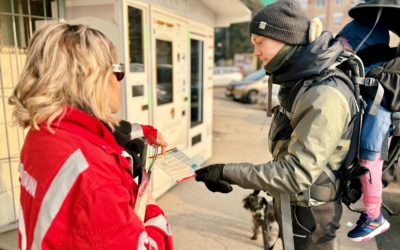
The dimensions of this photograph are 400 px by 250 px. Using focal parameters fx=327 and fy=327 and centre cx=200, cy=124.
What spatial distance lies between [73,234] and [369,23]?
2039 millimetres

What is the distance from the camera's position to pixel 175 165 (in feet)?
5.40

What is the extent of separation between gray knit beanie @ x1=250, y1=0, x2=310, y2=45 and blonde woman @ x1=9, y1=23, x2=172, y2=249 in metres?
0.85

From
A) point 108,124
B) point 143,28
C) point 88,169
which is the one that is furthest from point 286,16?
point 143,28

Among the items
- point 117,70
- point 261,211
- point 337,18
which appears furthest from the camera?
point 337,18

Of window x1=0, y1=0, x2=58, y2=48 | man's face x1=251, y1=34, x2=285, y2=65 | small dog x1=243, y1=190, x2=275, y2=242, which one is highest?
window x1=0, y1=0, x2=58, y2=48

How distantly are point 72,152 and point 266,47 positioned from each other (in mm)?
1128

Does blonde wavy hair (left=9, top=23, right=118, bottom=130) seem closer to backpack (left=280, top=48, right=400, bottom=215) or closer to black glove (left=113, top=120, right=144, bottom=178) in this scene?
black glove (left=113, top=120, right=144, bottom=178)

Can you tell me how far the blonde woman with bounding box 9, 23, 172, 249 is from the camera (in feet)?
3.13

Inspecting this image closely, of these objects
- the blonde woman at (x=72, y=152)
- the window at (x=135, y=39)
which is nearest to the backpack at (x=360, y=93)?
the blonde woman at (x=72, y=152)

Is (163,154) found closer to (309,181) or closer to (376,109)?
(309,181)

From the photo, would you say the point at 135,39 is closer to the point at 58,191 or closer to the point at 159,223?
the point at 159,223

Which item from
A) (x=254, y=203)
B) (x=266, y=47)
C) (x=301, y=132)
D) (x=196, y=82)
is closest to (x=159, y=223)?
(x=301, y=132)

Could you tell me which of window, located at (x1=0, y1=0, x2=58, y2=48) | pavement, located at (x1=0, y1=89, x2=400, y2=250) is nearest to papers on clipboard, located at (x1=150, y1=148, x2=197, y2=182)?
pavement, located at (x1=0, y1=89, x2=400, y2=250)

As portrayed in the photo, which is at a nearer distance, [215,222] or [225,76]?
[215,222]
